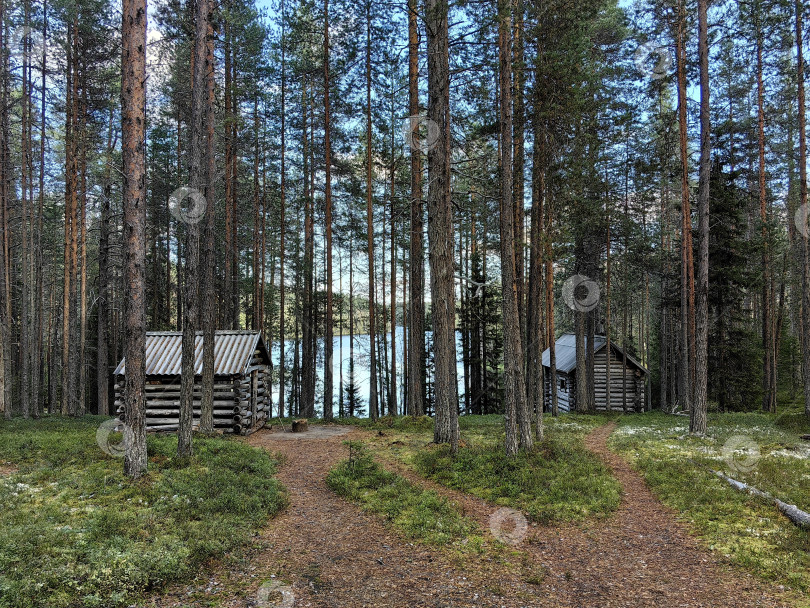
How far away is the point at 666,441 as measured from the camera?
13477mm

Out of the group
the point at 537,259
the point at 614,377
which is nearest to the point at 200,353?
the point at 537,259

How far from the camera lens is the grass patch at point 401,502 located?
6.84m

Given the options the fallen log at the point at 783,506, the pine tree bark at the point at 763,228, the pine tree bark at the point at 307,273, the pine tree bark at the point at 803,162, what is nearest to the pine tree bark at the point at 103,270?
the pine tree bark at the point at 307,273

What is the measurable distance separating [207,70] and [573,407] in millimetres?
24873

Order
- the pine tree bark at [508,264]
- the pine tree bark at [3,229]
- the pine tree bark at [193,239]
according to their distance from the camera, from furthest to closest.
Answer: the pine tree bark at [3,229], the pine tree bark at [193,239], the pine tree bark at [508,264]

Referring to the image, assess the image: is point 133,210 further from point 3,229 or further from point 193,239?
point 3,229

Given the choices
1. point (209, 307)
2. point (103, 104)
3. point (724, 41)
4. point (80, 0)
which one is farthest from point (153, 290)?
point (724, 41)

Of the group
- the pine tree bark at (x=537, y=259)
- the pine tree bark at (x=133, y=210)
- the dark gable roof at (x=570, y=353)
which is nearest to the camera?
the pine tree bark at (x=133, y=210)

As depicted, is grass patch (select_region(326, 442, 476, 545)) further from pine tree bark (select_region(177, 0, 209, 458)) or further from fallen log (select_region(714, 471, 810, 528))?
fallen log (select_region(714, 471, 810, 528))

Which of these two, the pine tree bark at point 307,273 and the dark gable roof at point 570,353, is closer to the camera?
the pine tree bark at point 307,273

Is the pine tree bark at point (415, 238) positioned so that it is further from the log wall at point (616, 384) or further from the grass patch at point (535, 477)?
the log wall at point (616, 384)

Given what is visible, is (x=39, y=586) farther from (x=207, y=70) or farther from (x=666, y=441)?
(x=666, y=441)

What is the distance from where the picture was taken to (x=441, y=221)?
36.8ft

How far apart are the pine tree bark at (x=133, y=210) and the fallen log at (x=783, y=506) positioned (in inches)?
440
